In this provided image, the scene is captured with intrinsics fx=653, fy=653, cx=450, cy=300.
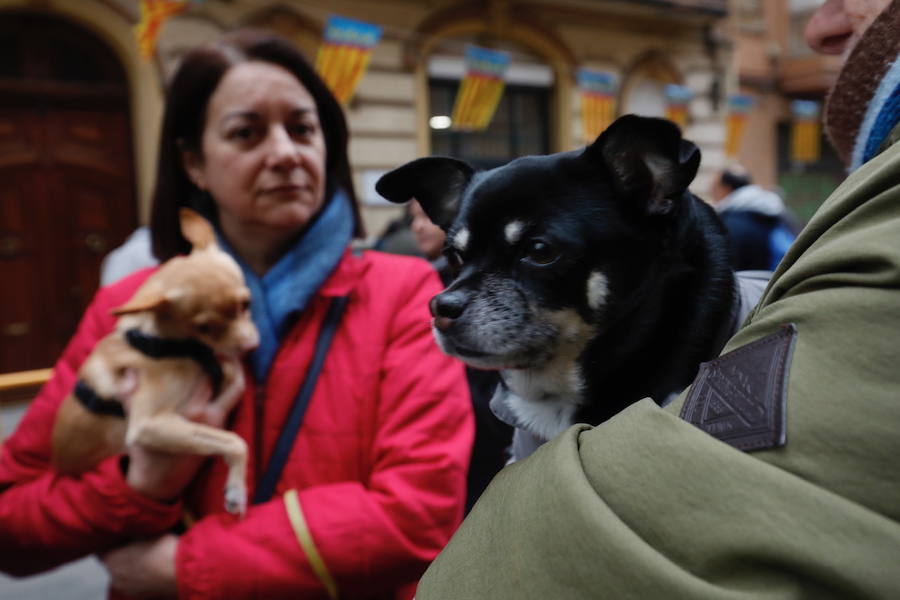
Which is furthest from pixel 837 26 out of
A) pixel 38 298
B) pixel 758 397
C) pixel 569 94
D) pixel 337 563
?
pixel 569 94

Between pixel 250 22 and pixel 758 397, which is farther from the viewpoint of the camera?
pixel 250 22

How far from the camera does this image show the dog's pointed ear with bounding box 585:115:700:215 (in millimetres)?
1010

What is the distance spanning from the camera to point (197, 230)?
2176mm

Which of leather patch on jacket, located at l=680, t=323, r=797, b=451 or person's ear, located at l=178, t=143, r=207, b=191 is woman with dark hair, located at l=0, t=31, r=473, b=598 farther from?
leather patch on jacket, located at l=680, t=323, r=797, b=451

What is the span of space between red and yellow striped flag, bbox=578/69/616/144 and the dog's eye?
7.59 metres

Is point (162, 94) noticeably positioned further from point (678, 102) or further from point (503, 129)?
point (678, 102)

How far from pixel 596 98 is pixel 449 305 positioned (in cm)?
870

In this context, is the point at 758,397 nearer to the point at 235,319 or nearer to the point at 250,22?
the point at 235,319

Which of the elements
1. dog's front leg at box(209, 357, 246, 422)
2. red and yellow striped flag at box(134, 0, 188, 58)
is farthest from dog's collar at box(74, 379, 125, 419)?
red and yellow striped flag at box(134, 0, 188, 58)

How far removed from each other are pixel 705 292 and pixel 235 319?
1.36 meters

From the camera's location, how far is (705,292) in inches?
44.4

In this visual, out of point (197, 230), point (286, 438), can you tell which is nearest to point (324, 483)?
point (286, 438)

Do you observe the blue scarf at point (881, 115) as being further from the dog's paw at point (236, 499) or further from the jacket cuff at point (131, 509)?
the jacket cuff at point (131, 509)

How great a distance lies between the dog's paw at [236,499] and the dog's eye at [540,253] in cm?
108
